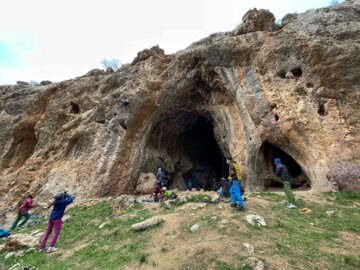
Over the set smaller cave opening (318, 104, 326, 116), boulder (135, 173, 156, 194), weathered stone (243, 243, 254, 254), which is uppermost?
smaller cave opening (318, 104, 326, 116)

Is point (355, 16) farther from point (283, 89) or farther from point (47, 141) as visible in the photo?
point (47, 141)

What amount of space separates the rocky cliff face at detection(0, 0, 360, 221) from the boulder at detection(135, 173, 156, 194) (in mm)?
928

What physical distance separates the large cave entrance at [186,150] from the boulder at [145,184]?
99.5 inches

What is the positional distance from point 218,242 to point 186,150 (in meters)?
20.0

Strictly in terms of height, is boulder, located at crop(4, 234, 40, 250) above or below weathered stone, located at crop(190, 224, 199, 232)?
below

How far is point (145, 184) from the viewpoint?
1328cm

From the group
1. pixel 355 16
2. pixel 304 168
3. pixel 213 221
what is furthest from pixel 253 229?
pixel 355 16

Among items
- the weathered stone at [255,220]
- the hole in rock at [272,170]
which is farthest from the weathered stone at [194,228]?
the hole in rock at [272,170]

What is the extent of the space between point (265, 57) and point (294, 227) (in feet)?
38.2

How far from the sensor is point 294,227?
4.35 meters

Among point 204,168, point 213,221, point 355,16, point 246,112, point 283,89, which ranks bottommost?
point 204,168

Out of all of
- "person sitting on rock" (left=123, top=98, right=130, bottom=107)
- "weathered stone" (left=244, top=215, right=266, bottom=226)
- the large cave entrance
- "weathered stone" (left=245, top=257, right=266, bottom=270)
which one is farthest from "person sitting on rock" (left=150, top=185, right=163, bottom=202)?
"person sitting on rock" (left=123, top=98, right=130, bottom=107)

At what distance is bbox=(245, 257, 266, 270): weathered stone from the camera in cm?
259

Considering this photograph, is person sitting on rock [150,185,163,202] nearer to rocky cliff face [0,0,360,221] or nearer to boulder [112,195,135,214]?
boulder [112,195,135,214]
